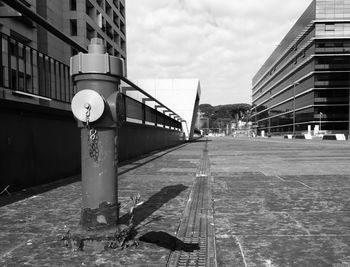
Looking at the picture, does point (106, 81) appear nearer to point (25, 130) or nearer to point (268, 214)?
point (268, 214)

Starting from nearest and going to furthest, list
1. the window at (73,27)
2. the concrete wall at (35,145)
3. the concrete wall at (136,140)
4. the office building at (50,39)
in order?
1. the concrete wall at (35,145)
2. the office building at (50,39)
3. the concrete wall at (136,140)
4. the window at (73,27)

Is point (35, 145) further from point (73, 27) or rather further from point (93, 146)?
point (73, 27)

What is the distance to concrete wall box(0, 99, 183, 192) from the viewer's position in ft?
18.1

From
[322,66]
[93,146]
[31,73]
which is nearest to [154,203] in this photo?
[93,146]

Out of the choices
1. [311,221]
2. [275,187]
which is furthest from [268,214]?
[275,187]

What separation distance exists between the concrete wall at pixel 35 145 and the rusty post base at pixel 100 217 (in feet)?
8.81

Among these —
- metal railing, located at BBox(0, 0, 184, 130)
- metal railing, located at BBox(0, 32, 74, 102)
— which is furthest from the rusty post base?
metal railing, located at BBox(0, 32, 74, 102)

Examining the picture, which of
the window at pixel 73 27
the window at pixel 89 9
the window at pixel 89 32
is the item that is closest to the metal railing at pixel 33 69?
the window at pixel 73 27

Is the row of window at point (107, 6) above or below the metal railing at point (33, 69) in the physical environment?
above

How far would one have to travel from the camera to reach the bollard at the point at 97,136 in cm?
324

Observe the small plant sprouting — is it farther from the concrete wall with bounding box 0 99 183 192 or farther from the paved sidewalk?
the concrete wall with bounding box 0 99 183 192

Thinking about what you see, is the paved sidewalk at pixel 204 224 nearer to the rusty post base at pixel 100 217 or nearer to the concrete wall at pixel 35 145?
the rusty post base at pixel 100 217

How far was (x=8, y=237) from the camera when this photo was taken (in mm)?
3514

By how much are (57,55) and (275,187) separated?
3717cm
